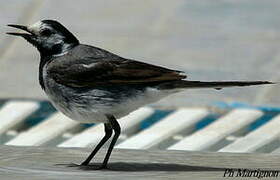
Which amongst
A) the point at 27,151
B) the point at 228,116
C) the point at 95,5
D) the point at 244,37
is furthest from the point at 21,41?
the point at 27,151

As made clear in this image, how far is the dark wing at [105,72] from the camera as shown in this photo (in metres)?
6.52

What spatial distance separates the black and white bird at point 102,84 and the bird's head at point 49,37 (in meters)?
0.04

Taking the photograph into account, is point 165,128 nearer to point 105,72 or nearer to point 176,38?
point 105,72

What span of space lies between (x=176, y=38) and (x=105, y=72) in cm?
536

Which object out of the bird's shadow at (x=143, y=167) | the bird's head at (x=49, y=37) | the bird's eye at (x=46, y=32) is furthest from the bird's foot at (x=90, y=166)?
the bird's eye at (x=46, y=32)

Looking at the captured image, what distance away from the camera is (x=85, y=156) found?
7.20 metres

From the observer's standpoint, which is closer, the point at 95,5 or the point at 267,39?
the point at 267,39

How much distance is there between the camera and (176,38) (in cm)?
1187

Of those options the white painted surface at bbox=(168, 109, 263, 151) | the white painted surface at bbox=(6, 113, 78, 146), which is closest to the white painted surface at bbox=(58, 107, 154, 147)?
the white painted surface at bbox=(6, 113, 78, 146)

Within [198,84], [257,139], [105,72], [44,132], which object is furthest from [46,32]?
[257,139]

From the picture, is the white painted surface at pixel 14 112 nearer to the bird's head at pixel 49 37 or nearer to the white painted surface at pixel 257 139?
the white painted surface at pixel 257 139

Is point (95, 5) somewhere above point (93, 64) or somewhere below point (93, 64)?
below

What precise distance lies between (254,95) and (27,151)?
3.36 meters

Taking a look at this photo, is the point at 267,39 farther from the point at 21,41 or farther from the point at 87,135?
the point at 87,135
